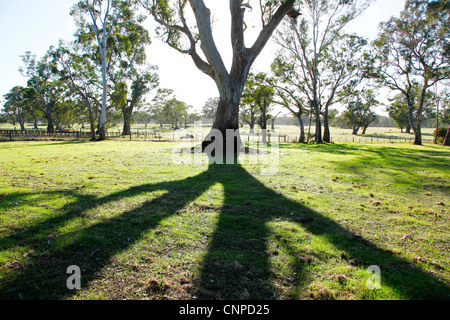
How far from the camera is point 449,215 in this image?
15.1 feet

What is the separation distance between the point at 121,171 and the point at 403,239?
7575mm

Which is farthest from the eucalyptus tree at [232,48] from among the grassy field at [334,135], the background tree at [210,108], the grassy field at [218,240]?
the background tree at [210,108]

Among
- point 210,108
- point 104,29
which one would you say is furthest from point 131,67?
point 210,108

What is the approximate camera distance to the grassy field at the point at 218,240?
2387 mm

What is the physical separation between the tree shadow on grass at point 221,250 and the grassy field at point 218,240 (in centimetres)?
1

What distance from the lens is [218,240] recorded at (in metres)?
3.37

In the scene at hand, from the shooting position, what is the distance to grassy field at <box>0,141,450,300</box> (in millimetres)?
2387

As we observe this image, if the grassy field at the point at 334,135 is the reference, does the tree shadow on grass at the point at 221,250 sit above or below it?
below

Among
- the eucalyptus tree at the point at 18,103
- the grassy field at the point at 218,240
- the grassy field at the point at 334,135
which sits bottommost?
the grassy field at the point at 218,240

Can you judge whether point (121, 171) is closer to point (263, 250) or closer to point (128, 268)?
point (128, 268)

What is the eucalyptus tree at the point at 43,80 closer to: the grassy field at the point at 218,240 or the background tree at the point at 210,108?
the grassy field at the point at 218,240

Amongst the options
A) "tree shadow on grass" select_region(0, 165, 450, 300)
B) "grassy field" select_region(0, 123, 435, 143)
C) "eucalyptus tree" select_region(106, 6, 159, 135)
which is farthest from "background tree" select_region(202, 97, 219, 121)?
"tree shadow on grass" select_region(0, 165, 450, 300)

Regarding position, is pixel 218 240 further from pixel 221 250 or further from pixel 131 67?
pixel 131 67
